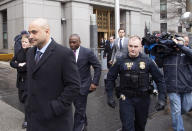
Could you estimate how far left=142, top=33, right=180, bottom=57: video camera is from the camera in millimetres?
4168

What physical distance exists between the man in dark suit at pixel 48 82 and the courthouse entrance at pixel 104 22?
2172 cm

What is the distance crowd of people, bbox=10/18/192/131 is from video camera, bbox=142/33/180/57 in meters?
0.09

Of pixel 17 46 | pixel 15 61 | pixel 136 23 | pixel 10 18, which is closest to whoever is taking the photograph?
pixel 15 61

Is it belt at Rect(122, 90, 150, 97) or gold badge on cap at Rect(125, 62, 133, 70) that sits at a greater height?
gold badge on cap at Rect(125, 62, 133, 70)

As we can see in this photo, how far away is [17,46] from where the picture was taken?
5.14 meters

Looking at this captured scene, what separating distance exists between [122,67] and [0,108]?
4127 millimetres

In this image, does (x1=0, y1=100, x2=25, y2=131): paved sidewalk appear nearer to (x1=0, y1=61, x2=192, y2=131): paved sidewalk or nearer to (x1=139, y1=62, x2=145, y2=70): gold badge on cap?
(x1=0, y1=61, x2=192, y2=131): paved sidewalk

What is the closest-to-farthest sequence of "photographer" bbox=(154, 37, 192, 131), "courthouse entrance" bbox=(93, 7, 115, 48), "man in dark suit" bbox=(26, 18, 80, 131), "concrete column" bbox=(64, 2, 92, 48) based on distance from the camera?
"man in dark suit" bbox=(26, 18, 80, 131), "photographer" bbox=(154, 37, 192, 131), "concrete column" bbox=(64, 2, 92, 48), "courthouse entrance" bbox=(93, 7, 115, 48)

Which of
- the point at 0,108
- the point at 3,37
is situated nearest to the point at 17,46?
the point at 0,108

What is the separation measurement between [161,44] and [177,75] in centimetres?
59

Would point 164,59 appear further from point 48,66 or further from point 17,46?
point 17,46

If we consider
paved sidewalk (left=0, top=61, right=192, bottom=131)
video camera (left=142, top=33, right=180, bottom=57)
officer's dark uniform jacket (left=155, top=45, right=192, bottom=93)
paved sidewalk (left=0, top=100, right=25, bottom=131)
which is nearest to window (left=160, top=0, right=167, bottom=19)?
paved sidewalk (left=0, top=61, right=192, bottom=131)

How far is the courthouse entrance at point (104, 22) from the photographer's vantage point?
24.4 metres

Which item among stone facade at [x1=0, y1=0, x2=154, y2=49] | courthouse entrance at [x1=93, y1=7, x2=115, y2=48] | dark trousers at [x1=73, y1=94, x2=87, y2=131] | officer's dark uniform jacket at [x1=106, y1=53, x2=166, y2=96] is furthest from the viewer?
courthouse entrance at [x1=93, y1=7, x2=115, y2=48]
